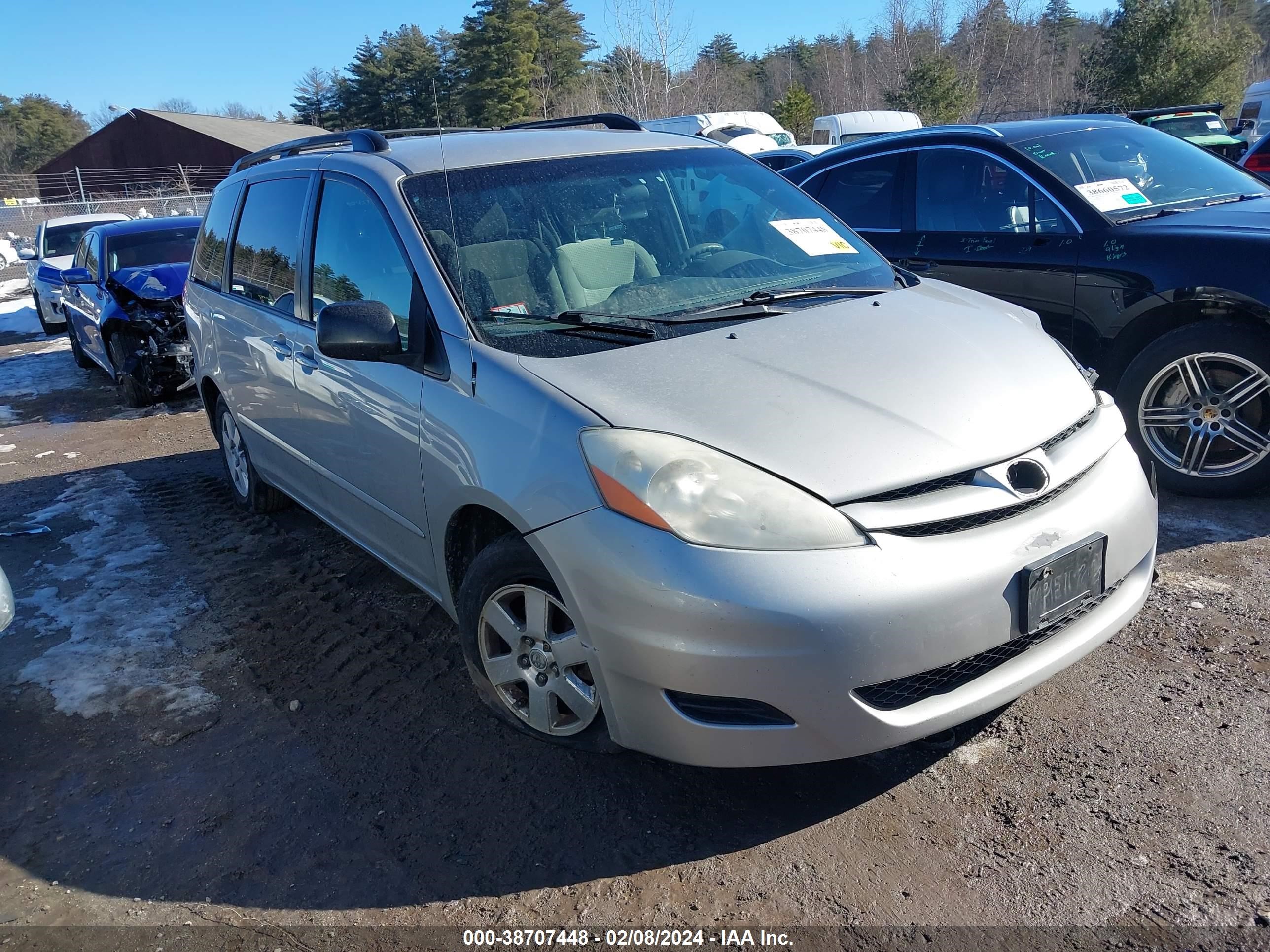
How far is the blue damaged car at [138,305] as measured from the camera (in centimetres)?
899

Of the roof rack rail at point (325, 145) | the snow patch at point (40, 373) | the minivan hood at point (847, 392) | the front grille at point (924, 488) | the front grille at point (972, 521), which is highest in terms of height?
the roof rack rail at point (325, 145)

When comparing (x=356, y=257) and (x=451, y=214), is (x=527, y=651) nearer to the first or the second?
(x=451, y=214)

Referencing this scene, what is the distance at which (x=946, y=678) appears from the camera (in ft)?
7.98

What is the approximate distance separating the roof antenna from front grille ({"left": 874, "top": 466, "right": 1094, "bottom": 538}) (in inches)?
61.9

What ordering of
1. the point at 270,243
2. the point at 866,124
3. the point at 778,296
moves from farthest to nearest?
the point at 866,124 → the point at 270,243 → the point at 778,296

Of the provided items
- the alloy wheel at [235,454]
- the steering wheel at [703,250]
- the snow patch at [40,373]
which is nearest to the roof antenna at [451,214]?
the steering wheel at [703,250]

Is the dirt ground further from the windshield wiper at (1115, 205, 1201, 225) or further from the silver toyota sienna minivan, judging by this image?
the windshield wiper at (1115, 205, 1201, 225)

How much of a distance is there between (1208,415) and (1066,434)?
2.15m

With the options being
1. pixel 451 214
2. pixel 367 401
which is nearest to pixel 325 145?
pixel 451 214

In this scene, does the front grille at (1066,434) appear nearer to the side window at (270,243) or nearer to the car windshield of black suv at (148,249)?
the side window at (270,243)

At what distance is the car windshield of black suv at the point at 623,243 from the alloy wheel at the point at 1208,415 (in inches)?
66.3

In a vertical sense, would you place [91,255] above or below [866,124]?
below

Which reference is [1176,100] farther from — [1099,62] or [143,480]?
[143,480]

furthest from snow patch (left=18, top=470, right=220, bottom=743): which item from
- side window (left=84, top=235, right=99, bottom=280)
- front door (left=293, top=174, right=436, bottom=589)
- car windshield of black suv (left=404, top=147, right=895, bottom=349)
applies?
side window (left=84, top=235, right=99, bottom=280)
